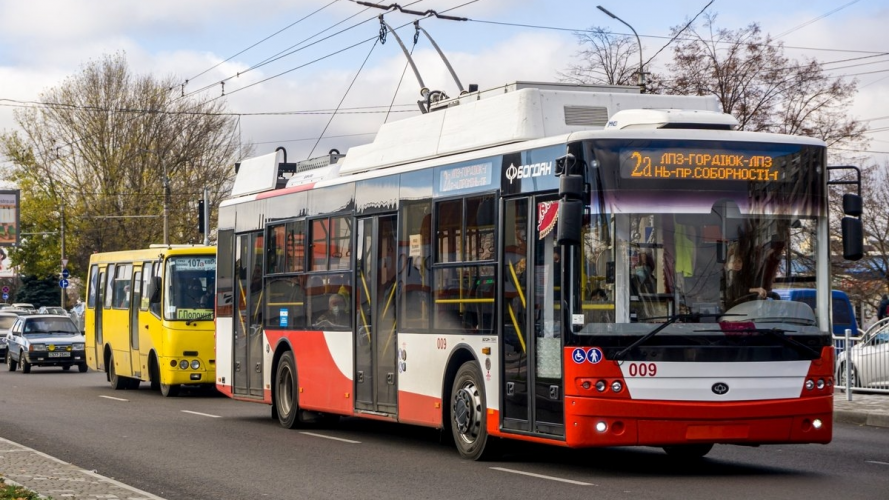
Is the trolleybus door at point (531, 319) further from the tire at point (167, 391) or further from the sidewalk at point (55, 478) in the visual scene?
the tire at point (167, 391)

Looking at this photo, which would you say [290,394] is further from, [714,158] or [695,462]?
[714,158]

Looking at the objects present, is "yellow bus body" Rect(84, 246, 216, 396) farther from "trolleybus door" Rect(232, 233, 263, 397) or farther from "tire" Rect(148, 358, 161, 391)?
"trolleybus door" Rect(232, 233, 263, 397)

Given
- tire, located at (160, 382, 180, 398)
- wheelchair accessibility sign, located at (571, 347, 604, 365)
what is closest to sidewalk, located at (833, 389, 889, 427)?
wheelchair accessibility sign, located at (571, 347, 604, 365)

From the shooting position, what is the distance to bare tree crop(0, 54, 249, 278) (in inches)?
2445

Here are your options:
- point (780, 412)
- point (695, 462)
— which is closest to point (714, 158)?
point (780, 412)

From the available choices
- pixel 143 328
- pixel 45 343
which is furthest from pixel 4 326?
pixel 143 328

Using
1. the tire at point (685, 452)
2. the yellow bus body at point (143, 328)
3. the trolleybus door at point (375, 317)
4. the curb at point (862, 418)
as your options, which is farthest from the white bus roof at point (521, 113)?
the yellow bus body at point (143, 328)

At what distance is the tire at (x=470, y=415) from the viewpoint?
1301 centimetres

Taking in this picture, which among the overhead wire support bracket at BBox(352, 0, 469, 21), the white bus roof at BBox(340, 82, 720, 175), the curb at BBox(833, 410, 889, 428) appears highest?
the overhead wire support bracket at BBox(352, 0, 469, 21)

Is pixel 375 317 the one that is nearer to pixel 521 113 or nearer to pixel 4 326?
pixel 521 113

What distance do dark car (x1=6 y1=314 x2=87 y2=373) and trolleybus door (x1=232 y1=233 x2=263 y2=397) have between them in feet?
64.1

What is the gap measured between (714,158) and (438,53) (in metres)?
14.5

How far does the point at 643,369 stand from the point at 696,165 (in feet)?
5.74

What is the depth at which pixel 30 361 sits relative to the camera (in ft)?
124
